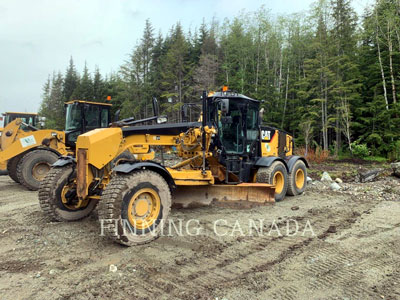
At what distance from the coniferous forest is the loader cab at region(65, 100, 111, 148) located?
5517 mm

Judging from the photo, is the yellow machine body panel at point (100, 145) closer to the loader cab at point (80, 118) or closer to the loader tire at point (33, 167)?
the loader cab at point (80, 118)

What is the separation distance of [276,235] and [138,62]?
31653mm

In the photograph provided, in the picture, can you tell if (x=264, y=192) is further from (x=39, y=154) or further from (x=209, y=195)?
(x=39, y=154)

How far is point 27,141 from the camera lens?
30.0 feet

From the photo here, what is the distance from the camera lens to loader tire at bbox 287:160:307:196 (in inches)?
307

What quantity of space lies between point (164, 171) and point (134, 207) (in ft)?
2.39

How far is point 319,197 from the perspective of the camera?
7672mm

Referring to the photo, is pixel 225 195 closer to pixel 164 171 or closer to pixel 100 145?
pixel 164 171

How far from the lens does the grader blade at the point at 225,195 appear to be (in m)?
5.96

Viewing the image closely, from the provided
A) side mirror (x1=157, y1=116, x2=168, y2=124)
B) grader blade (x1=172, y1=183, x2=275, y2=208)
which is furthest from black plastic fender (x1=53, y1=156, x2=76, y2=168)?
grader blade (x1=172, y1=183, x2=275, y2=208)

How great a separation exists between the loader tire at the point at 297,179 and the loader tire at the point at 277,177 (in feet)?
1.17

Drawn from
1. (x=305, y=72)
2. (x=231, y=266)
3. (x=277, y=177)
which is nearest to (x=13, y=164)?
(x=277, y=177)

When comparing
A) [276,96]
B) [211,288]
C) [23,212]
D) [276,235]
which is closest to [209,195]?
[276,235]

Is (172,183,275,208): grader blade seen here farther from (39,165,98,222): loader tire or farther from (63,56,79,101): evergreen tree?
(63,56,79,101): evergreen tree
